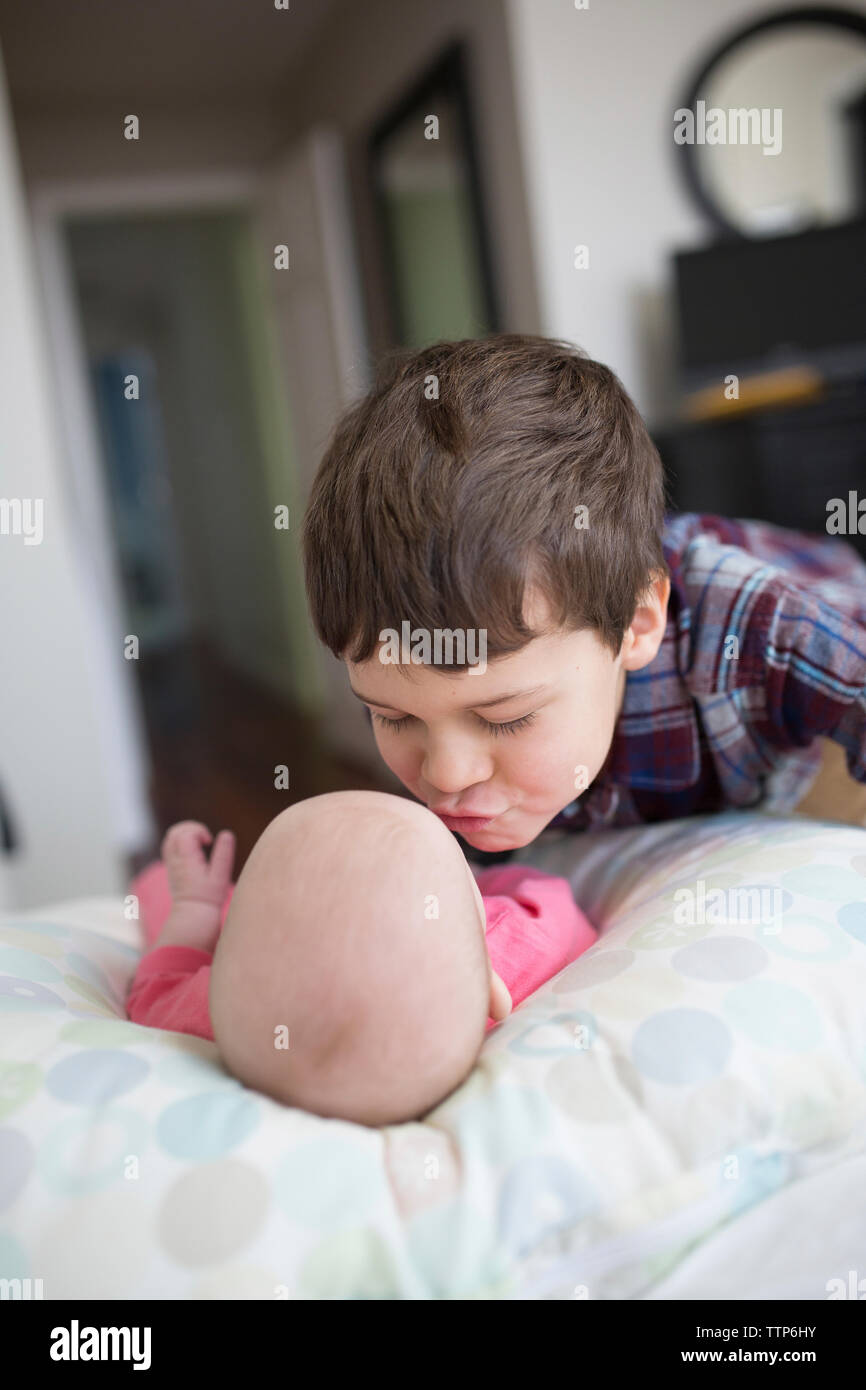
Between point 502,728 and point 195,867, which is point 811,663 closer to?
point 502,728

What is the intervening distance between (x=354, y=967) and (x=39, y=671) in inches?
72.2

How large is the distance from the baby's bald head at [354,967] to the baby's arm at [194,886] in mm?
323

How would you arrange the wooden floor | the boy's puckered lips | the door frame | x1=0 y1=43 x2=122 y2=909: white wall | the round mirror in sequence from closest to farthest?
the boy's puckered lips < x1=0 y1=43 x2=122 y2=909: white wall < the round mirror < the wooden floor < the door frame

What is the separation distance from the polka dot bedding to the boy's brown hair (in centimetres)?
26

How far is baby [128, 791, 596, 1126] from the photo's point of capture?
23.6 inches

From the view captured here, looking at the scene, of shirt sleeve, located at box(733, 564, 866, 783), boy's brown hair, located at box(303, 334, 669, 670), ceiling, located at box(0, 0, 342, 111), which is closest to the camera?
boy's brown hair, located at box(303, 334, 669, 670)

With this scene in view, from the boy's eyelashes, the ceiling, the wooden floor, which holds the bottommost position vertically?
the wooden floor

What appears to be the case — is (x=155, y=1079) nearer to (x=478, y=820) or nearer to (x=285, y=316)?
(x=478, y=820)

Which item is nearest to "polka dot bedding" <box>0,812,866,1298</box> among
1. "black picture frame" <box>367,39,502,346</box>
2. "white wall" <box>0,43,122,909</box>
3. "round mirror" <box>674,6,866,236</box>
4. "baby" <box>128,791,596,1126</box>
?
"baby" <box>128,791,596,1126</box>

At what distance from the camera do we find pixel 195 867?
103 cm

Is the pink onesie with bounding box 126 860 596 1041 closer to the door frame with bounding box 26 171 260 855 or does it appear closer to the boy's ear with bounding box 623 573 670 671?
the boy's ear with bounding box 623 573 670 671
